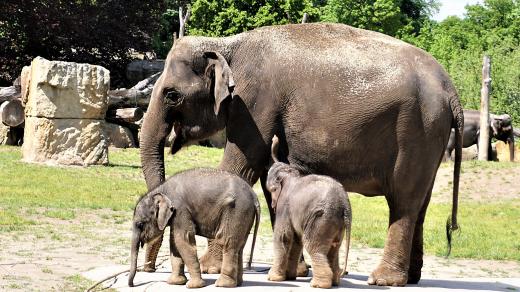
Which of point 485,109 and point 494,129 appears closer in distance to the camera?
point 485,109

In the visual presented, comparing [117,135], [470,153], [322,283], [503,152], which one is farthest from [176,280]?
[470,153]

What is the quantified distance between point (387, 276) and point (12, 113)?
62.9 feet

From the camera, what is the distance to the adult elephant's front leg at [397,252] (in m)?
9.95

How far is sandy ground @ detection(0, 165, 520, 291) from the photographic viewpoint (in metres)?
10.5

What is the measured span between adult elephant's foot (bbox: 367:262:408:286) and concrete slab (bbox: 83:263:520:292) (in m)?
0.09

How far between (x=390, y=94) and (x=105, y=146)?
14.6m

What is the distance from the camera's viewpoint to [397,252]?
391 inches

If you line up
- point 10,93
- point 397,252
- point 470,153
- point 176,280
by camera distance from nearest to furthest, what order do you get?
point 176,280, point 397,252, point 10,93, point 470,153

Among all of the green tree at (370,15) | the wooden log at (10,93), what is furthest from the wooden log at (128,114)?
the green tree at (370,15)

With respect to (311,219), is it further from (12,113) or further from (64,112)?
(12,113)

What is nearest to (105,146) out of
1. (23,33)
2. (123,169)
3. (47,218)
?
(123,169)

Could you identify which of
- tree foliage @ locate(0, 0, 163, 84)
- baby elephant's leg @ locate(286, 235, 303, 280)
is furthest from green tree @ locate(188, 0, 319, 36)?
baby elephant's leg @ locate(286, 235, 303, 280)

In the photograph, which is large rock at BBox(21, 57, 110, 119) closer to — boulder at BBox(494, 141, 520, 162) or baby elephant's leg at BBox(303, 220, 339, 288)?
baby elephant's leg at BBox(303, 220, 339, 288)

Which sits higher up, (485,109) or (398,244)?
(485,109)
